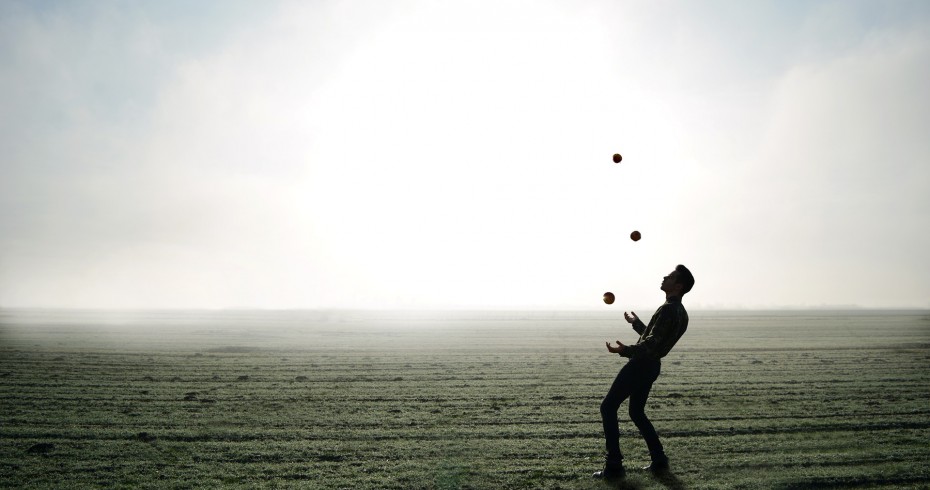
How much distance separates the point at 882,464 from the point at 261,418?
30.0 feet

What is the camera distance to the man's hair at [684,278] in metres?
5.70

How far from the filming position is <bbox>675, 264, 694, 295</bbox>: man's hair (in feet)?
18.7

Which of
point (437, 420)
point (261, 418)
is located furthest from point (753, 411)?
point (261, 418)

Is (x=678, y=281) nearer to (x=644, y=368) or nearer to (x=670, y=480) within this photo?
(x=644, y=368)

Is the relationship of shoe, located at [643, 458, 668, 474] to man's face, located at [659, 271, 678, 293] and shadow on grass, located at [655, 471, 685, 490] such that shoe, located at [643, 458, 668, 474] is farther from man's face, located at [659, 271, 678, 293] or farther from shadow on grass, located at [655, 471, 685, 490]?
man's face, located at [659, 271, 678, 293]

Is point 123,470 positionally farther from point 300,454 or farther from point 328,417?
point 328,417

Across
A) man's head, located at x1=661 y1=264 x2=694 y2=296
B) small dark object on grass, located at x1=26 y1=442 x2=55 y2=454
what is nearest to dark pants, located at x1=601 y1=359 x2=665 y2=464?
man's head, located at x1=661 y1=264 x2=694 y2=296

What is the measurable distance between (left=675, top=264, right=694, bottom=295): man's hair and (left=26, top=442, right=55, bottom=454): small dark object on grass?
27.8 ft

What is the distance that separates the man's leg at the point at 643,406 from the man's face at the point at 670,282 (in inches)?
33.9

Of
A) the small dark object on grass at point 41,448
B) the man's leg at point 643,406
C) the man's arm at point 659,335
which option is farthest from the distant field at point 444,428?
the man's arm at point 659,335

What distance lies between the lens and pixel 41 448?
271 inches

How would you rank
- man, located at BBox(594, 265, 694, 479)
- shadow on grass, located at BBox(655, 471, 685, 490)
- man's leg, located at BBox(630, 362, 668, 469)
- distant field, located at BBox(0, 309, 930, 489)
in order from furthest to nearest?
1. distant field, located at BBox(0, 309, 930, 489)
2. man's leg, located at BBox(630, 362, 668, 469)
3. man, located at BBox(594, 265, 694, 479)
4. shadow on grass, located at BBox(655, 471, 685, 490)

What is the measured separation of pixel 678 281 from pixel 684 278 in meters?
0.08

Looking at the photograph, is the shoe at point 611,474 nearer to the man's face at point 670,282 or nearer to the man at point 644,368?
the man at point 644,368
